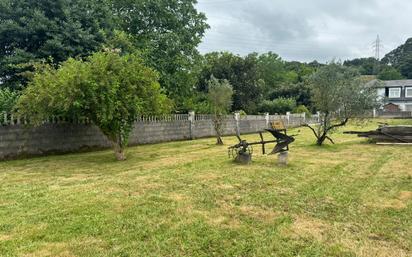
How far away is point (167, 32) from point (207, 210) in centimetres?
1857

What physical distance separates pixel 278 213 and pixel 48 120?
9.04 m

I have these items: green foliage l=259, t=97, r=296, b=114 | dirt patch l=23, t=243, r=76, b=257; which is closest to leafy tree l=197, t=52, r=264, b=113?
green foliage l=259, t=97, r=296, b=114

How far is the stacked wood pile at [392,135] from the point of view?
14516 millimetres

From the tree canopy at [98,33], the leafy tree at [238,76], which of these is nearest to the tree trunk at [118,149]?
the tree canopy at [98,33]

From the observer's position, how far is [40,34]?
14828 millimetres

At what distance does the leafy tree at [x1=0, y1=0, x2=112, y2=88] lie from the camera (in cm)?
1434

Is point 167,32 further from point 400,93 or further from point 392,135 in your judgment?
point 400,93

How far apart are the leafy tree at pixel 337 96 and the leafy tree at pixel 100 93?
6.75 m

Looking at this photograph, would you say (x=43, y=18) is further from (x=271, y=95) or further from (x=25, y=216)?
(x=271, y=95)

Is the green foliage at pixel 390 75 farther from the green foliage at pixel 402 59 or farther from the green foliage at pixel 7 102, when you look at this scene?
the green foliage at pixel 7 102

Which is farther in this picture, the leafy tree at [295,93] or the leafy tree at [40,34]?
the leafy tree at [295,93]

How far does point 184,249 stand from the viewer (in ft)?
12.2

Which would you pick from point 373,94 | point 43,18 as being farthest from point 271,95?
point 43,18

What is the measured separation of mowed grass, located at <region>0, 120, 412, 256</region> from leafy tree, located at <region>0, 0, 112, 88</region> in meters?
7.10
